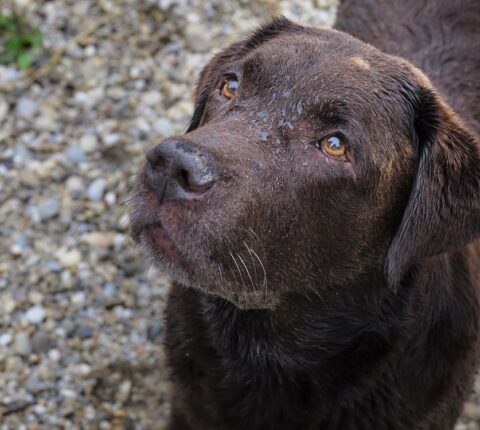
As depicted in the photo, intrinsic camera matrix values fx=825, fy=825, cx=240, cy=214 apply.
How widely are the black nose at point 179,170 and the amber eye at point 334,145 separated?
477 millimetres

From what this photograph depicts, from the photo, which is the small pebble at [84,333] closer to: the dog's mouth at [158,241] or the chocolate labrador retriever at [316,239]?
the chocolate labrador retriever at [316,239]

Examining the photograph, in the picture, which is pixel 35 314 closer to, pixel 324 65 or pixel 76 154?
pixel 76 154

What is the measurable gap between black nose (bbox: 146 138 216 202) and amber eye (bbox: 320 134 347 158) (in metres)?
0.48

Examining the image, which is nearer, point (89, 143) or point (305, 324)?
point (305, 324)

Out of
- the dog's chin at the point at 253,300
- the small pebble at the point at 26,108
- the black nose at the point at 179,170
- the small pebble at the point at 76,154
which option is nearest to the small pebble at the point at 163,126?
the small pebble at the point at 76,154

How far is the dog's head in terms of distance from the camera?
2.76m

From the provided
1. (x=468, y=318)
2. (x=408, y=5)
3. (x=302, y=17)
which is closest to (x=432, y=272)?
(x=468, y=318)

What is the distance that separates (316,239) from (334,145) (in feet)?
1.15

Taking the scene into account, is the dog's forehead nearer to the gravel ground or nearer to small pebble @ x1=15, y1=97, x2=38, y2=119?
the gravel ground

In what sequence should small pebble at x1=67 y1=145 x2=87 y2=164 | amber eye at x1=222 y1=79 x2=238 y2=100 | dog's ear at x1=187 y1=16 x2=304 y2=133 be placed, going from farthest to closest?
small pebble at x1=67 y1=145 x2=87 y2=164
dog's ear at x1=187 y1=16 x2=304 y2=133
amber eye at x1=222 y1=79 x2=238 y2=100

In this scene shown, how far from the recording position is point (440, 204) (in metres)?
3.00

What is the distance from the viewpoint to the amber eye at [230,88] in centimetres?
316

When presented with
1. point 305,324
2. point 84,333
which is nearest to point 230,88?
point 305,324

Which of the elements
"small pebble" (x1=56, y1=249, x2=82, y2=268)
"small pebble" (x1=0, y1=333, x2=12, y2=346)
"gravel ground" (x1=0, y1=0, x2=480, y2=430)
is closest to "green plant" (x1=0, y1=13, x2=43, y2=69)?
"gravel ground" (x1=0, y1=0, x2=480, y2=430)
